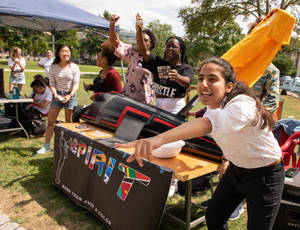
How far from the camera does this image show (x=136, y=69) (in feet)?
10.1

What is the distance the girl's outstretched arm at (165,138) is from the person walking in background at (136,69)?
6.38ft

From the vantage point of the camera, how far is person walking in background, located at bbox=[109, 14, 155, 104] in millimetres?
3051

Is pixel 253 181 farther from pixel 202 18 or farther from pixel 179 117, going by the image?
pixel 202 18

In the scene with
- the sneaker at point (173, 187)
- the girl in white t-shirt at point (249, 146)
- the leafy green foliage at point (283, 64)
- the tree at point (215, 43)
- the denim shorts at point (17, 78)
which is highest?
the tree at point (215, 43)

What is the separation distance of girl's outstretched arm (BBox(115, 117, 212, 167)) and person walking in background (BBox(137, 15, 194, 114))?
5.03 feet

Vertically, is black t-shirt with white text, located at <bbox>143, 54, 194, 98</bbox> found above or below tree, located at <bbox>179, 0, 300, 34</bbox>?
below

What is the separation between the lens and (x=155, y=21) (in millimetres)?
58000

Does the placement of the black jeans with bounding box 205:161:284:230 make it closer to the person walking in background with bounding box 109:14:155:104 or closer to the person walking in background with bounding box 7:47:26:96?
the person walking in background with bounding box 109:14:155:104

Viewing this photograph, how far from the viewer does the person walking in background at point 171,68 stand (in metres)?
2.77

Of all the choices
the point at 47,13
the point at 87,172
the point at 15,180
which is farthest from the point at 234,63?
the point at 47,13

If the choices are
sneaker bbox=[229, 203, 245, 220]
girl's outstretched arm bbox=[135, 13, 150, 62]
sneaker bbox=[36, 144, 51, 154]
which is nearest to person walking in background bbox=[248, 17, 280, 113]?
sneaker bbox=[229, 203, 245, 220]

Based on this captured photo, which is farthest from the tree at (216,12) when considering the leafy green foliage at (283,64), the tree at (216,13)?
the leafy green foliage at (283,64)

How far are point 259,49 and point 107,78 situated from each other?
193 centimetres

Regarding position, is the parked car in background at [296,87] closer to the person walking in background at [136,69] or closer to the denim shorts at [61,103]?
the denim shorts at [61,103]
